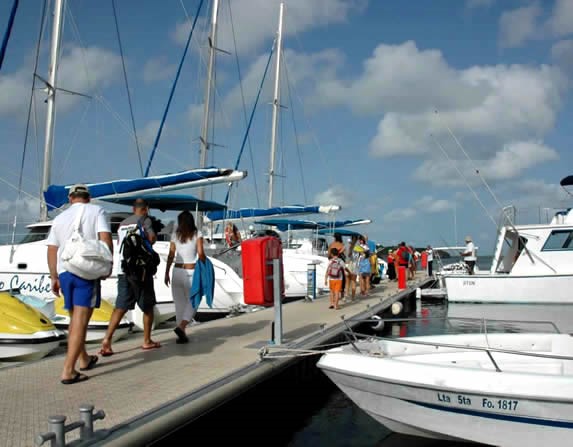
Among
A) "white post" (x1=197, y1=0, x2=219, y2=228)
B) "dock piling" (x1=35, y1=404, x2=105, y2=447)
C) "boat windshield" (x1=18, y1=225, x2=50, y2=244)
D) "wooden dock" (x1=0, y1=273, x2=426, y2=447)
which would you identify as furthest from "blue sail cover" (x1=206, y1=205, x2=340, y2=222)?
"dock piling" (x1=35, y1=404, x2=105, y2=447)

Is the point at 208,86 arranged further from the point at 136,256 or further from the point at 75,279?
the point at 75,279

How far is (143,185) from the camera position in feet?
39.7

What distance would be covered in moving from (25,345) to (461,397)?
4704 millimetres

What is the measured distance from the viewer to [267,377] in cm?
530

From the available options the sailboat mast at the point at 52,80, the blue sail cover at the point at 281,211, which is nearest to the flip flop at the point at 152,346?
the sailboat mast at the point at 52,80

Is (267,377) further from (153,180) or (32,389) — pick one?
(153,180)

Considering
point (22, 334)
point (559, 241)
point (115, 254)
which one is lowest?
point (22, 334)

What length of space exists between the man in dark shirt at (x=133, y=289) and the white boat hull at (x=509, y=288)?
1192cm

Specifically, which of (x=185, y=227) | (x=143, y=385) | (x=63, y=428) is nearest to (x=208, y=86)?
(x=185, y=227)

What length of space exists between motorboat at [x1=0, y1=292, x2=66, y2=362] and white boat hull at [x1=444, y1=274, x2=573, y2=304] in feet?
40.2

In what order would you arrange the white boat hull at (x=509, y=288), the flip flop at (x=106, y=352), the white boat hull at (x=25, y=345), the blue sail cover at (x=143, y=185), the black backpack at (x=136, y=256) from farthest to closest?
the white boat hull at (x=509, y=288)
the blue sail cover at (x=143, y=185)
the white boat hull at (x=25, y=345)
the flip flop at (x=106, y=352)
the black backpack at (x=136, y=256)

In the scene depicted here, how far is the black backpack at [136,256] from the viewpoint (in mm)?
5418

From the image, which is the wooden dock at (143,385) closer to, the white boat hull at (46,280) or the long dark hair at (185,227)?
the long dark hair at (185,227)

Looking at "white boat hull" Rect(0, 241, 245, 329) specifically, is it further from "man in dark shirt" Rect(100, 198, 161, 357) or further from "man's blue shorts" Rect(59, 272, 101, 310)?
"man's blue shorts" Rect(59, 272, 101, 310)
